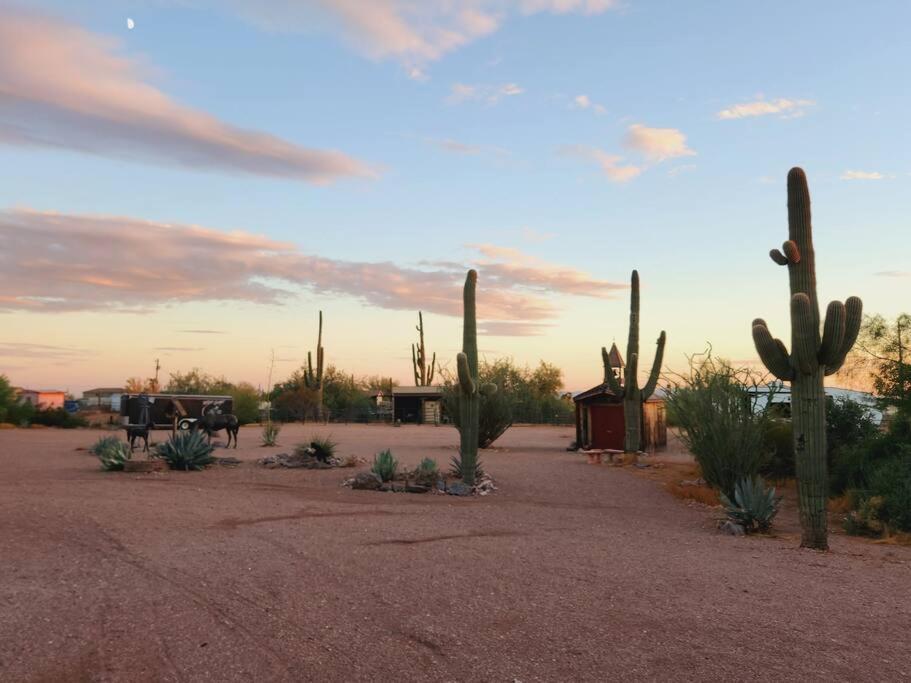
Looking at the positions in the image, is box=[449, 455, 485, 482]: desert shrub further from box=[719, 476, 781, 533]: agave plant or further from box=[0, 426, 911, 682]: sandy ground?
box=[719, 476, 781, 533]: agave plant

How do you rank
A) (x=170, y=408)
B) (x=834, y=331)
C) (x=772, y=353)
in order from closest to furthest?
(x=834, y=331), (x=772, y=353), (x=170, y=408)

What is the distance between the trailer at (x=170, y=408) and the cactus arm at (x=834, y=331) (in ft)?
78.7

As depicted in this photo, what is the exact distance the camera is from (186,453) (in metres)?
20.7

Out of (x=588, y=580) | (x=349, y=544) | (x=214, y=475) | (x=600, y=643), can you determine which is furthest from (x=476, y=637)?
(x=214, y=475)

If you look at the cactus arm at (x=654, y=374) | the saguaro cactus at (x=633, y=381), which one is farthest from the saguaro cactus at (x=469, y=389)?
the cactus arm at (x=654, y=374)

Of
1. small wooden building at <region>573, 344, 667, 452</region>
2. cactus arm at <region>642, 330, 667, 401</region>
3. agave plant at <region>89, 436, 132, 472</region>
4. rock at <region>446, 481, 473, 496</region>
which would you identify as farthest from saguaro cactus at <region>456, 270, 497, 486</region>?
small wooden building at <region>573, 344, 667, 452</region>

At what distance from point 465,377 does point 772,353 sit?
275 inches

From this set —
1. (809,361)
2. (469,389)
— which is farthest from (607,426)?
(809,361)

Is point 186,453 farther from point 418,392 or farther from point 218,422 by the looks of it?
point 418,392

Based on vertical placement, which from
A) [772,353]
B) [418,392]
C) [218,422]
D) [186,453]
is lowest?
[186,453]

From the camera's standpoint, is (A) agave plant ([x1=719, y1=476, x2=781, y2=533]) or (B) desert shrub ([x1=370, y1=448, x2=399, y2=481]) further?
(B) desert shrub ([x1=370, y1=448, x2=399, y2=481])

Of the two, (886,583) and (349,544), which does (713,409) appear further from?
(349,544)

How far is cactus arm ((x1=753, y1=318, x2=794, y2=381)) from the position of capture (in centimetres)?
1202

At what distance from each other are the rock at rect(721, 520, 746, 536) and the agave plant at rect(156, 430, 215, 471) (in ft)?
43.4
